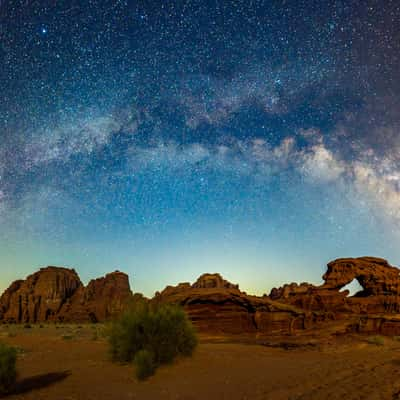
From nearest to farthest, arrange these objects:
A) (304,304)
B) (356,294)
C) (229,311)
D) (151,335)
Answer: (151,335), (229,311), (304,304), (356,294)

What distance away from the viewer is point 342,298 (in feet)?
60.0

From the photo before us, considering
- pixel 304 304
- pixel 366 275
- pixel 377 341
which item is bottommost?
pixel 377 341

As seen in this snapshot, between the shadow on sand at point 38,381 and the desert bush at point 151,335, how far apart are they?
64.0 inches

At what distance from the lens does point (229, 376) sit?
8.52 meters

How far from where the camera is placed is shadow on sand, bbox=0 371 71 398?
787 centimetres

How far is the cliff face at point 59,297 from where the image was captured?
261 ft

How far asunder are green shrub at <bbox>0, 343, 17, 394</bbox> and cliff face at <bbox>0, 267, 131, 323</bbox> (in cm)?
7034

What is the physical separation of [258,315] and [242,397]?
333 inches

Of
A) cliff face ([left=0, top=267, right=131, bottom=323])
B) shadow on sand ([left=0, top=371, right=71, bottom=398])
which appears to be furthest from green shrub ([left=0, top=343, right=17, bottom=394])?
cliff face ([left=0, top=267, right=131, bottom=323])

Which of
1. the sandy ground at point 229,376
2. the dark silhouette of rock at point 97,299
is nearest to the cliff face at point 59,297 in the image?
the dark silhouette of rock at point 97,299

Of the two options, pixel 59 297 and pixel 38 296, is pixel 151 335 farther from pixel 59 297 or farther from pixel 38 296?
pixel 38 296

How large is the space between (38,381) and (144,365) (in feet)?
9.25

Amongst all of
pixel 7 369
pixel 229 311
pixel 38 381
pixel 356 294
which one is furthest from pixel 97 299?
pixel 7 369

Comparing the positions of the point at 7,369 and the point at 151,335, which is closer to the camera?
the point at 7,369
